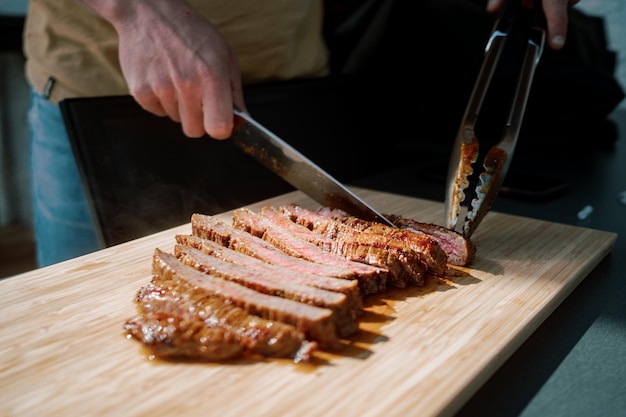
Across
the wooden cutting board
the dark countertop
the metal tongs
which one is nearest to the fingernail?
the metal tongs

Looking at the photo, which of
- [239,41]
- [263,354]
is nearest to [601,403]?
[263,354]

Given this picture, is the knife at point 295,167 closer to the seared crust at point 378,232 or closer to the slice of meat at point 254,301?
the seared crust at point 378,232

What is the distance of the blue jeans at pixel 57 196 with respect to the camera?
290cm

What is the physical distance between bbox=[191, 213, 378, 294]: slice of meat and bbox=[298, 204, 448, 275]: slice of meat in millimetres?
175

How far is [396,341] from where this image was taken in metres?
1.53

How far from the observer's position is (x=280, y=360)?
1440 millimetres

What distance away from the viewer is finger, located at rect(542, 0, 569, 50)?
2500 mm

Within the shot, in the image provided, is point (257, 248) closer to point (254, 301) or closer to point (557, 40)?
point (254, 301)

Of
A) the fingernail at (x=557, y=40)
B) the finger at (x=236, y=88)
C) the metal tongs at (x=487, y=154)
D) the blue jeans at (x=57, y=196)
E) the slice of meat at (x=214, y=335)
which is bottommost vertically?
the blue jeans at (x=57, y=196)

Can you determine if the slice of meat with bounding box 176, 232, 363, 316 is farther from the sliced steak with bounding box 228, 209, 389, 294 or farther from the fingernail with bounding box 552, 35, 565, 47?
the fingernail with bounding box 552, 35, 565, 47

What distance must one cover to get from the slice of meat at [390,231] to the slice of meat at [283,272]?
0.87 feet

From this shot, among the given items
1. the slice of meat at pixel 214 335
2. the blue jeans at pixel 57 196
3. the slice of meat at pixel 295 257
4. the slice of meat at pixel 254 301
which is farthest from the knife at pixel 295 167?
the blue jeans at pixel 57 196

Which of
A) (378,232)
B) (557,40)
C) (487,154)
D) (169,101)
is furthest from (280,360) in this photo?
(557,40)

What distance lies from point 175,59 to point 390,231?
3.41 feet
